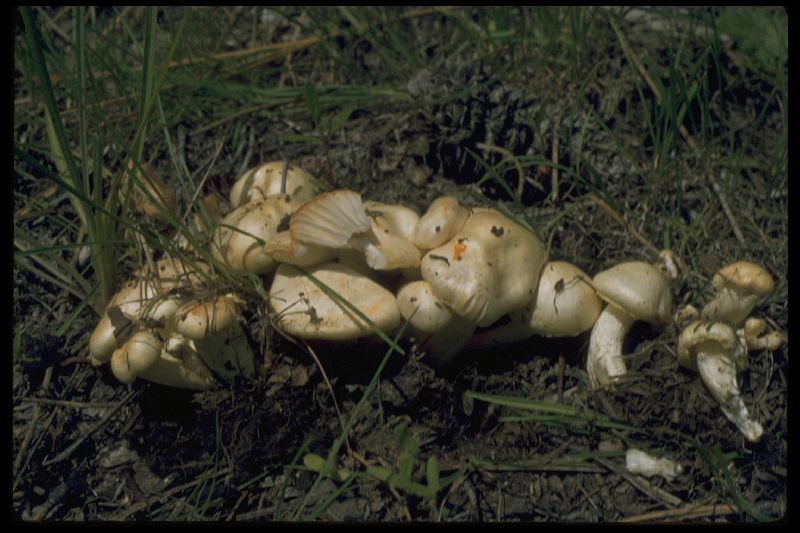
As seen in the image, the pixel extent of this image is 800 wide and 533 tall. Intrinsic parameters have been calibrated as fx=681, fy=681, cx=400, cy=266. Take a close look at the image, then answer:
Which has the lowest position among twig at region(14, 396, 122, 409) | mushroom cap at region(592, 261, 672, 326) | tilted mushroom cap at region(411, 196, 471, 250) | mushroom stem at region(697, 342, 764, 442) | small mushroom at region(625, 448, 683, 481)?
small mushroom at region(625, 448, 683, 481)

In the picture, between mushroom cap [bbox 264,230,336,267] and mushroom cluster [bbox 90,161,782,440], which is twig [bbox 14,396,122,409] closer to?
mushroom cluster [bbox 90,161,782,440]

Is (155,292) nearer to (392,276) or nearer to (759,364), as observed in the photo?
(392,276)

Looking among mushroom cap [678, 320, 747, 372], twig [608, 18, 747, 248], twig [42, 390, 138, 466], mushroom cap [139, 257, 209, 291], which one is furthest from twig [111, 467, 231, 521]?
twig [608, 18, 747, 248]

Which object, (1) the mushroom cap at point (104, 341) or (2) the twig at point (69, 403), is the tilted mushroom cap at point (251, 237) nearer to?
(1) the mushroom cap at point (104, 341)

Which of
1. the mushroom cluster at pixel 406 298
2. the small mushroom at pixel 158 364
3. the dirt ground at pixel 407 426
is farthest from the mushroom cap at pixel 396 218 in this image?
the small mushroom at pixel 158 364

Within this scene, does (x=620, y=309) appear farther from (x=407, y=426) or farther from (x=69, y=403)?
(x=69, y=403)

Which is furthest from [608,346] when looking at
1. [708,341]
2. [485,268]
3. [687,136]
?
[687,136]

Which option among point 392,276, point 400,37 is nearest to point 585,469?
point 392,276
